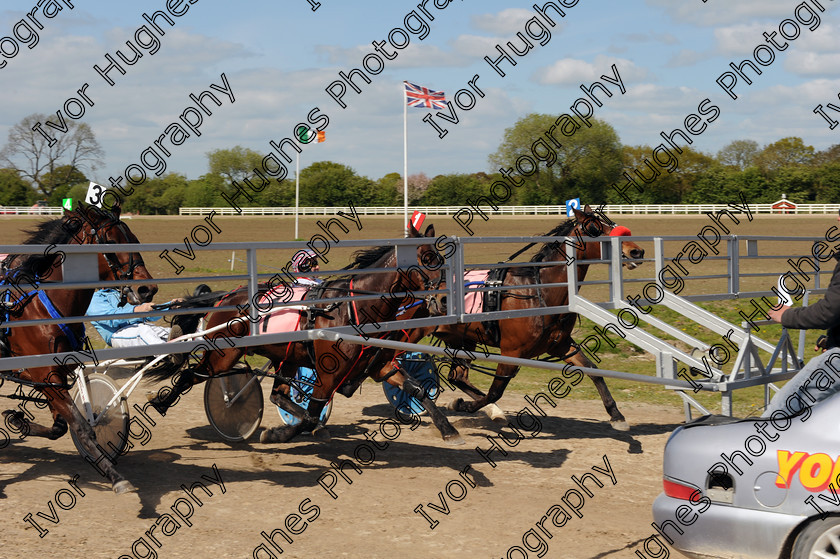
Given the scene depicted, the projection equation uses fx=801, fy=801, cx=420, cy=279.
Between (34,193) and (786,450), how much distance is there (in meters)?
63.3

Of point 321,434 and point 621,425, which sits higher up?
point 621,425

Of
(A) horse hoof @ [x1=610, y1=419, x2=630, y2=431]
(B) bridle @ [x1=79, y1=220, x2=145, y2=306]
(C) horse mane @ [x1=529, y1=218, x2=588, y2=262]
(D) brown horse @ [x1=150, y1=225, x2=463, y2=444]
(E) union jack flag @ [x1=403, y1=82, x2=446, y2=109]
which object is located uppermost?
(E) union jack flag @ [x1=403, y1=82, x2=446, y2=109]

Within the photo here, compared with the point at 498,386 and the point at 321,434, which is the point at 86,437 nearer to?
the point at 321,434

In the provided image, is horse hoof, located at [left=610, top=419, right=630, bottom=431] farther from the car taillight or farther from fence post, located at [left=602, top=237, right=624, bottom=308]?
the car taillight

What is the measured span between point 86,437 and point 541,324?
4798 millimetres

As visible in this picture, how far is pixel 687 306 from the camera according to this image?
8172mm

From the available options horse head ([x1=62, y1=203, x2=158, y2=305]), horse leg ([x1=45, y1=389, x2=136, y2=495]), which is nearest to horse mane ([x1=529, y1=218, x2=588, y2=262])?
horse head ([x1=62, y1=203, x2=158, y2=305])

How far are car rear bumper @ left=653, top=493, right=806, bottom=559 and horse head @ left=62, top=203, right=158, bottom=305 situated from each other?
494 centimetres

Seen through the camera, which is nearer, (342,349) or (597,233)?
(342,349)

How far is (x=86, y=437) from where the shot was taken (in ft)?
22.1

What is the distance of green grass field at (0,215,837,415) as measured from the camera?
482 inches

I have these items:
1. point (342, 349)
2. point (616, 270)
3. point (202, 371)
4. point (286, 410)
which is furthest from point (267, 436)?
point (616, 270)

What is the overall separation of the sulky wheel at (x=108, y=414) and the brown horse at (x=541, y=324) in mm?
3157

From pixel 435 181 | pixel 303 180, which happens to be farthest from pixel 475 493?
pixel 303 180
